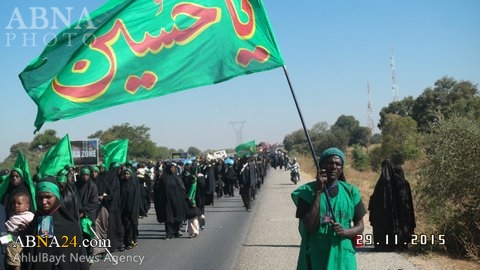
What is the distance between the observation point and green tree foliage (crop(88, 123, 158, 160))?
6848cm

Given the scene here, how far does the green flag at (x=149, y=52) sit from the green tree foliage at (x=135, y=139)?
61.1 meters

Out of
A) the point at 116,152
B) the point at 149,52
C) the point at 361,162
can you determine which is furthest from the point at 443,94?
the point at 149,52

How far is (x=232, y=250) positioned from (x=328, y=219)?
598 centimetres

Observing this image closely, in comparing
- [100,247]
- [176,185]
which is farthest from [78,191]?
[176,185]

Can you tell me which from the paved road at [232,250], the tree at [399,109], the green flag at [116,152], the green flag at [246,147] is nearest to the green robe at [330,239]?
the paved road at [232,250]

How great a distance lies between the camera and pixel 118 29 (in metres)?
5.66

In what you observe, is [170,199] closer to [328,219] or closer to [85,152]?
[328,219]

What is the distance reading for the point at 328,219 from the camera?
13.2 feet

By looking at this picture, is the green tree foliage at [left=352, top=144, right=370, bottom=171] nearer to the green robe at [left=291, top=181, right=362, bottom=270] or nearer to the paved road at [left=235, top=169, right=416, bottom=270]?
the paved road at [left=235, top=169, right=416, bottom=270]

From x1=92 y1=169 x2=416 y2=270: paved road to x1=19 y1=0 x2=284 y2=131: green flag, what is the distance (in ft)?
11.7

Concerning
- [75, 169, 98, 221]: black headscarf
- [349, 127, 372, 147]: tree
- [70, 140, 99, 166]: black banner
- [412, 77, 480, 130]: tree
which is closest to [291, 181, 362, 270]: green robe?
[75, 169, 98, 221]: black headscarf

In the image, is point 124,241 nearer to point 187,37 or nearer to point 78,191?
point 78,191

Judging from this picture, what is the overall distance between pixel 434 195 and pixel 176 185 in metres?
5.48

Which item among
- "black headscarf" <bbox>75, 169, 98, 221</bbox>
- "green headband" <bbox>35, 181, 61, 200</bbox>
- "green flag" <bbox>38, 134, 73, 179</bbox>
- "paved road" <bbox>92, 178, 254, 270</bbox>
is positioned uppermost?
"green flag" <bbox>38, 134, 73, 179</bbox>
